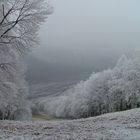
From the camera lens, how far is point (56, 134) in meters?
12.8

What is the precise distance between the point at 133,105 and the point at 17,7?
44998 mm

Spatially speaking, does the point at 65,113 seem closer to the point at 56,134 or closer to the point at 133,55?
the point at 133,55

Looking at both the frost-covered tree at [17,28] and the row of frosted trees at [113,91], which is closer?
the frost-covered tree at [17,28]

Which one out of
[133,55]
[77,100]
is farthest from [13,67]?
[77,100]

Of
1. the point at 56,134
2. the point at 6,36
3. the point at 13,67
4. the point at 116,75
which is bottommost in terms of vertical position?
the point at 56,134

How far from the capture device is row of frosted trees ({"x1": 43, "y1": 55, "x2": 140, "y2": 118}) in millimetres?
57469

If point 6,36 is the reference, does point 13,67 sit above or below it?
below

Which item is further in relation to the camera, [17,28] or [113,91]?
[113,91]

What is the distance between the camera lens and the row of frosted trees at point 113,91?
189 feet

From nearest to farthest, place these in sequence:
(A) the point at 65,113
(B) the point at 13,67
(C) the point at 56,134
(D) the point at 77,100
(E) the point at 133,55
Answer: (C) the point at 56,134, (B) the point at 13,67, (E) the point at 133,55, (D) the point at 77,100, (A) the point at 65,113

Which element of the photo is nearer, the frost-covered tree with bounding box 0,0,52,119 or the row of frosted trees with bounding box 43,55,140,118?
the frost-covered tree with bounding box 0,0,52,119

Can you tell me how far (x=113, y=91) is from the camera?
65.5 metres

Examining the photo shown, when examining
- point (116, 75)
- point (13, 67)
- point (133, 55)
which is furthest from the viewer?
point (116, 75)

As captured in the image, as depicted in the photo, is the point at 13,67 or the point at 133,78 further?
the point at 133,78
